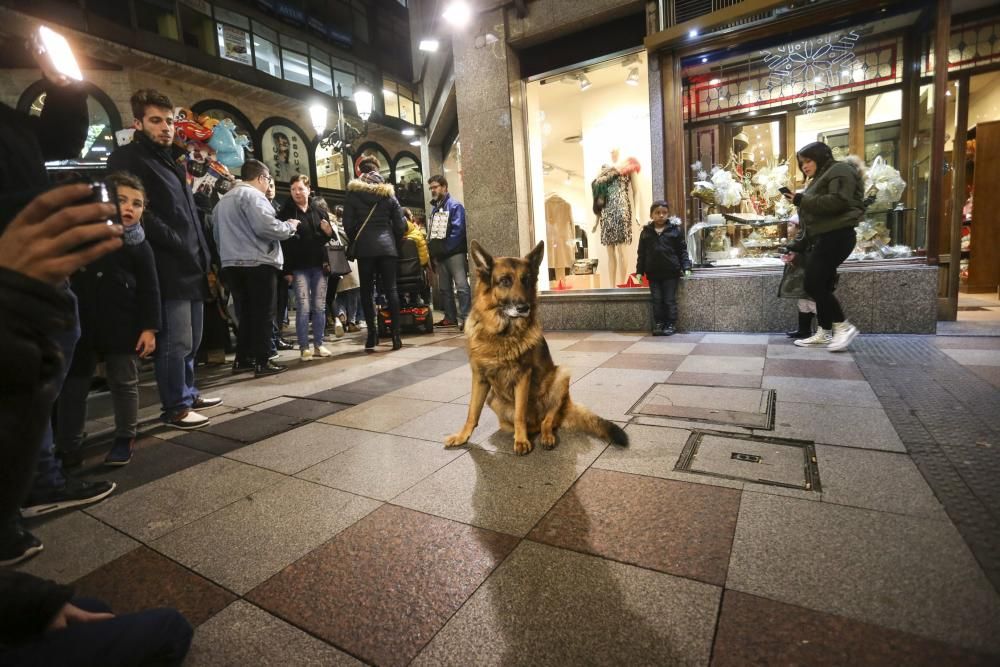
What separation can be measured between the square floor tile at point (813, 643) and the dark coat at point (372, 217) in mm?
6484

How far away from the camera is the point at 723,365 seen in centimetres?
498

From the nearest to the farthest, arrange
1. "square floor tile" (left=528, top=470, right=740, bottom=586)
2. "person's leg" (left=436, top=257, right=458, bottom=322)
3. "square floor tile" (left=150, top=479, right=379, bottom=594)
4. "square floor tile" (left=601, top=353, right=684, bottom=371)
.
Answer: "square floor tile" (left=528, top=470, right=740, bottom=586) < "square floor tile" (left=150, top=479, right=379, bottom=594) < "square floor tile" (left=601, top=353, right=684, bottom=371) < "person's leg" (left=436, top=257, right=458, bottom=322)

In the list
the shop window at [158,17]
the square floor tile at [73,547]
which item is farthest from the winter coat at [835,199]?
the shop window at [158,17]

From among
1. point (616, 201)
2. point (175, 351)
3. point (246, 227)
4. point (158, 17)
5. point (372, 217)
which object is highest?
point (158, 17)

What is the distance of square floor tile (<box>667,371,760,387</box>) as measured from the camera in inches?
167

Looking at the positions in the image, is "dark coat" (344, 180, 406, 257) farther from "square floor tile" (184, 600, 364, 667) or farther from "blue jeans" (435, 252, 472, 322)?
"square floor tile" (184, 600, 364, 667)

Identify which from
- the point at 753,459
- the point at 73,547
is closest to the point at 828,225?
the point at 753,459

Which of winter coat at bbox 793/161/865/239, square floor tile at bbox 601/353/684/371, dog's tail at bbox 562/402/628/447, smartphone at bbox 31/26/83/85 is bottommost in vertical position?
square floor tile at bbox 601/353/684/371

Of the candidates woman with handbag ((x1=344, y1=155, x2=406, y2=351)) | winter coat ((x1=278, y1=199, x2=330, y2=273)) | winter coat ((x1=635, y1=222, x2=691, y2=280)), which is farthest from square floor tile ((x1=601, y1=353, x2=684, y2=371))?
winter coat ((x1=278, y1=199, x2=330, y2=273))

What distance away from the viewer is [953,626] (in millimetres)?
1412

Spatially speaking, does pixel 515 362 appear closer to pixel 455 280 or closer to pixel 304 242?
pixel 304 242

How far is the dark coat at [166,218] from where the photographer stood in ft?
12.0

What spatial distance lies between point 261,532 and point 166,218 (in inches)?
117

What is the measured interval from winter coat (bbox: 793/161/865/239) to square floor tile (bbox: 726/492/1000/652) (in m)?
4.41
